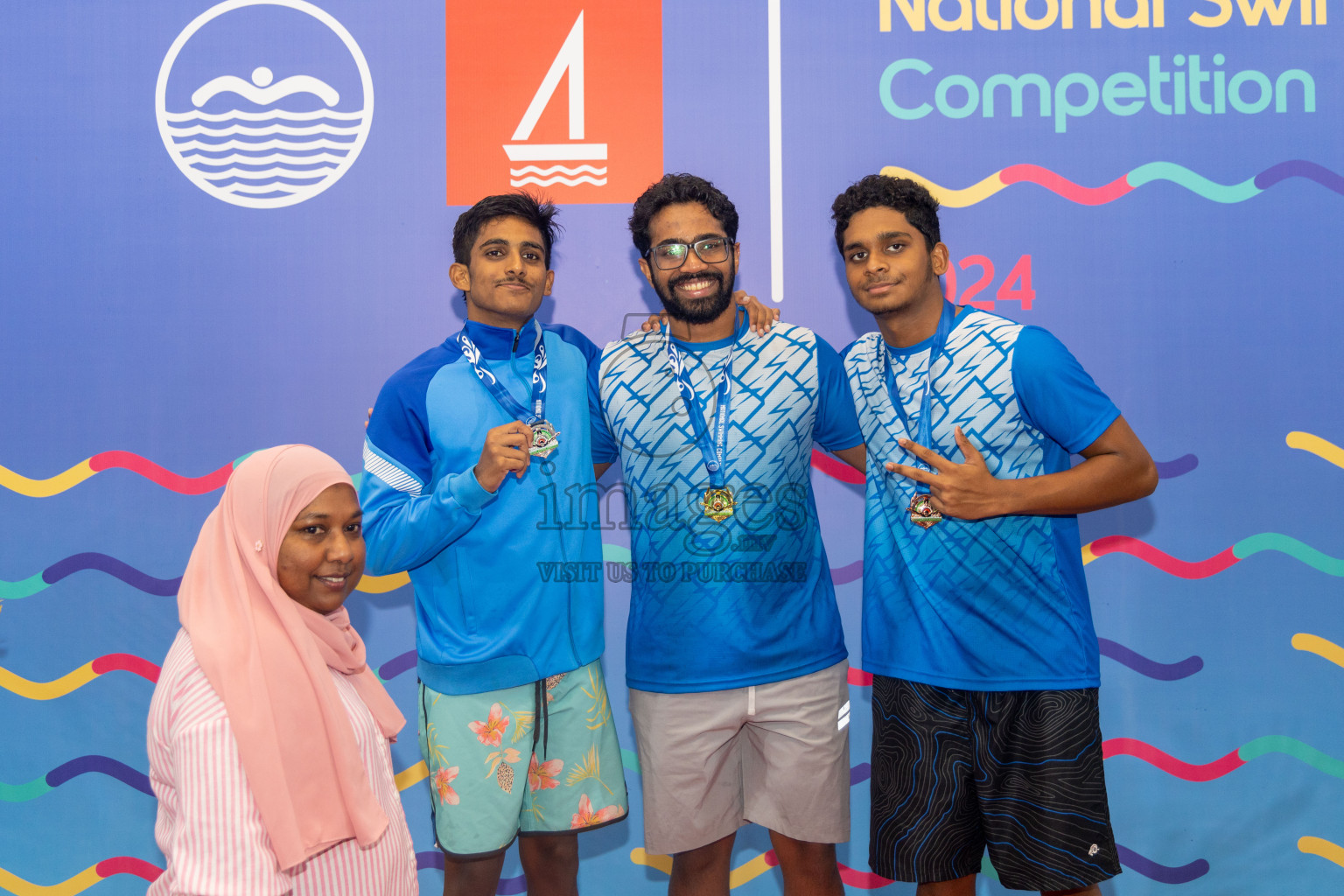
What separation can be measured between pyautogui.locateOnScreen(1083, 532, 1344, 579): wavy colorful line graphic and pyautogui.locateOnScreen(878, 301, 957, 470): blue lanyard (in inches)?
44.7

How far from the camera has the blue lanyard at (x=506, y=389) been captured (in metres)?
2.13

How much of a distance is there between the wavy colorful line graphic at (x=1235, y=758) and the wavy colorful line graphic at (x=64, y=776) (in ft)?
10.1

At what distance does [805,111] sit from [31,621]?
2.92 m

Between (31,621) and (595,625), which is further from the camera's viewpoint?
(31,621)

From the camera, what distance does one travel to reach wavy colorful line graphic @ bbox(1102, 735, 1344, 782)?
108 inches

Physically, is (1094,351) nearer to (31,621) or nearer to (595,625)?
(595,625)

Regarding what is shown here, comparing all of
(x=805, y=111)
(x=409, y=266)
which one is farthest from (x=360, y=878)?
(x=805, y=111)

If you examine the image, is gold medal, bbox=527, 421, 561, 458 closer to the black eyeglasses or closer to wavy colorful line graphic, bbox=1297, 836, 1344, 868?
the black eyeglasses

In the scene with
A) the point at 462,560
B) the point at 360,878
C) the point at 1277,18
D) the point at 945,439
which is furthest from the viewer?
the point at 1277,18

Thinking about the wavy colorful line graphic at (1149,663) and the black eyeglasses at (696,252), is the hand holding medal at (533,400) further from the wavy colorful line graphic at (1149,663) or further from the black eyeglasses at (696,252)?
the wavy colorful line graphic at (1149,663)

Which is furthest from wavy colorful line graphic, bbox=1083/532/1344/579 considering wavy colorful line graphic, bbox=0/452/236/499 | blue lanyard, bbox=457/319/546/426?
wavy colorful line graphic, bbox=0/452/236/499

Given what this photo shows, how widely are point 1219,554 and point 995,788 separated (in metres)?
1.35

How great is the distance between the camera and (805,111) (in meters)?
2.79

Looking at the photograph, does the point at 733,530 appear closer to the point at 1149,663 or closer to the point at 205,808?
the point at 205,808
